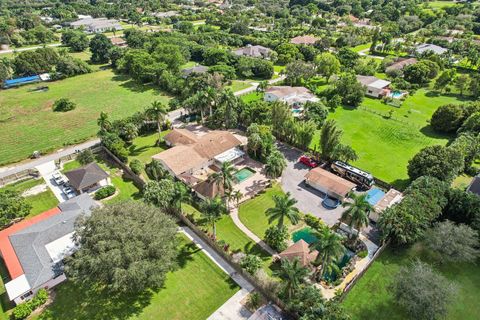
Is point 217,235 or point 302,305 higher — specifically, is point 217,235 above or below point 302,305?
below

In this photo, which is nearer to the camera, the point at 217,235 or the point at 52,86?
the point at 217,235

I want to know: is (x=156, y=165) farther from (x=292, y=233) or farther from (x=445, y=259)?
(x=445, y=259)

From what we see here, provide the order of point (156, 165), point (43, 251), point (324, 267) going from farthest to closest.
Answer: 1. point (156, 165)
2. point (43, 251)
3. point (324, 267)

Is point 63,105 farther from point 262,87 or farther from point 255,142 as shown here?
point 255,142

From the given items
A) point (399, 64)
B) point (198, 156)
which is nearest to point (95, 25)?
point (198, 156)

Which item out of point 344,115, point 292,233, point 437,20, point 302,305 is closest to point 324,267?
point 302,305

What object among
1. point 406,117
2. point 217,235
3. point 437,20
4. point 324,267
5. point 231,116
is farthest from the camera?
point 437,20
